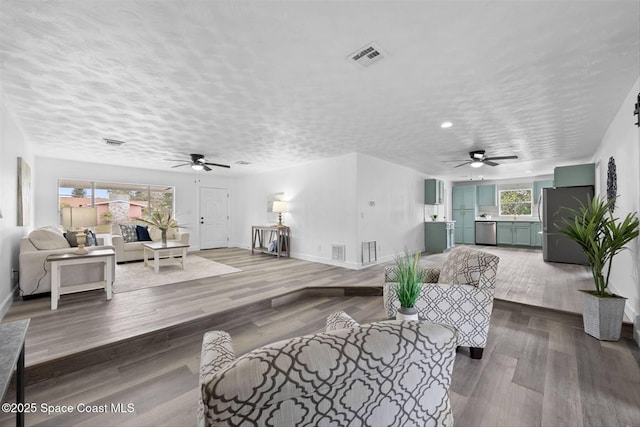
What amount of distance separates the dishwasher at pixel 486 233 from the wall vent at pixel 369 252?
5.38 metres

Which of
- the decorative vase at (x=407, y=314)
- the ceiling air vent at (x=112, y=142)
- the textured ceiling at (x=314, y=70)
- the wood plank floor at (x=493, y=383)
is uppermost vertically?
the textured ceiling at (x=314, y=70)

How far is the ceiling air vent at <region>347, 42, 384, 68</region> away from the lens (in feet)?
6.74

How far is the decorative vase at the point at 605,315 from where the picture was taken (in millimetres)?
2473

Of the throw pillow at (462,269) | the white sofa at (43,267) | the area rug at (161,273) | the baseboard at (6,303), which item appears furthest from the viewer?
the area rug at (161,273)

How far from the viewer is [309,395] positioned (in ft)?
2.05

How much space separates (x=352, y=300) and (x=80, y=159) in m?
6.68

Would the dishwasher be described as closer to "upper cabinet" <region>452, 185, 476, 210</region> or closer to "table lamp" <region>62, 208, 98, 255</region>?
"upper cabinet" <region>452, 185, 476, 210</region>

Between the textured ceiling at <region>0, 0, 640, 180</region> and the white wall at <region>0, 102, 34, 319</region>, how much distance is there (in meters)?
0.26

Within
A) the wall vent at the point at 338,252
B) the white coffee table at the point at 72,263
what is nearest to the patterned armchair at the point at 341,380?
the white coffee table at the point at 72,263

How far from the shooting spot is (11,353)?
3.70 ft

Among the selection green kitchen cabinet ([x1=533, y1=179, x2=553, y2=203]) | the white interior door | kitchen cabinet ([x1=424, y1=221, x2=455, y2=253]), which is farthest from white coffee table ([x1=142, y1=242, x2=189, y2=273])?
green kitchen cabinet ([x1=533, y1=179, x2=553, y2=203])

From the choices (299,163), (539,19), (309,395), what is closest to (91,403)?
(309,395)

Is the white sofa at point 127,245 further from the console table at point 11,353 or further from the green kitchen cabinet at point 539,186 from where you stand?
the green kitchen cabinet at point 539,186

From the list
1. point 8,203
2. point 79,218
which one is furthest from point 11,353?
point 79,218
